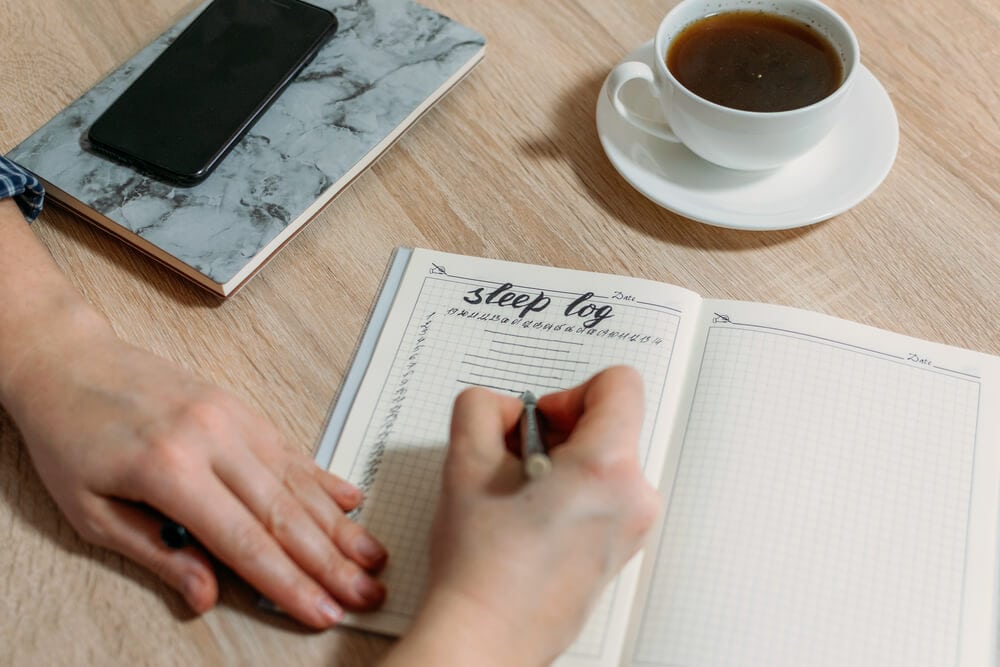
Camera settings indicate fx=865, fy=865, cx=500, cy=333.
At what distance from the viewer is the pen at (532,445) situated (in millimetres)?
525

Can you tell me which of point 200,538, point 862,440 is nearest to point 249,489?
point 200,538

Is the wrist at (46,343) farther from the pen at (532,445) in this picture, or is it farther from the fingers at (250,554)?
the pen at (532,445)

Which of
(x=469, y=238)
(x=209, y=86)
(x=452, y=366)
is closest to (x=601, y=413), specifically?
(x=452, y=366)

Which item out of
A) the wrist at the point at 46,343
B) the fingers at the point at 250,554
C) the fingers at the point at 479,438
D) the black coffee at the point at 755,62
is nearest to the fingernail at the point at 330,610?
the fingers at the point at 250,554

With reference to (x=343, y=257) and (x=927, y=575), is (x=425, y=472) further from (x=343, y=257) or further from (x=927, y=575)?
(x=927, y=575)

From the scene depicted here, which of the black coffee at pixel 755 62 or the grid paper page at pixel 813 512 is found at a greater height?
the black coffee at pixel 755 62

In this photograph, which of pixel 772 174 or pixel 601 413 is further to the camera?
pixel 772 174

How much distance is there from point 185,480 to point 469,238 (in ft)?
1.09

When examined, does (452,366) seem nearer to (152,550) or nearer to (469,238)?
(469,238)

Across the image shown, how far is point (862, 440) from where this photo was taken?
0.65m

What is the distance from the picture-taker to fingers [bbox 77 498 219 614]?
0.58 m

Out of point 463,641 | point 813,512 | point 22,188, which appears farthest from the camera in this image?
point 22,188

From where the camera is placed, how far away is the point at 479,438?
1.92 ft

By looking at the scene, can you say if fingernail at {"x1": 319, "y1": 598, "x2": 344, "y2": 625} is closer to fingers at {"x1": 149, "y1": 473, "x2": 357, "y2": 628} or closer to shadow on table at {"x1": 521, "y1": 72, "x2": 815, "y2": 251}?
fingers at {"x1": 149, "y1": 473, "x2": 357, "y2": 628}
